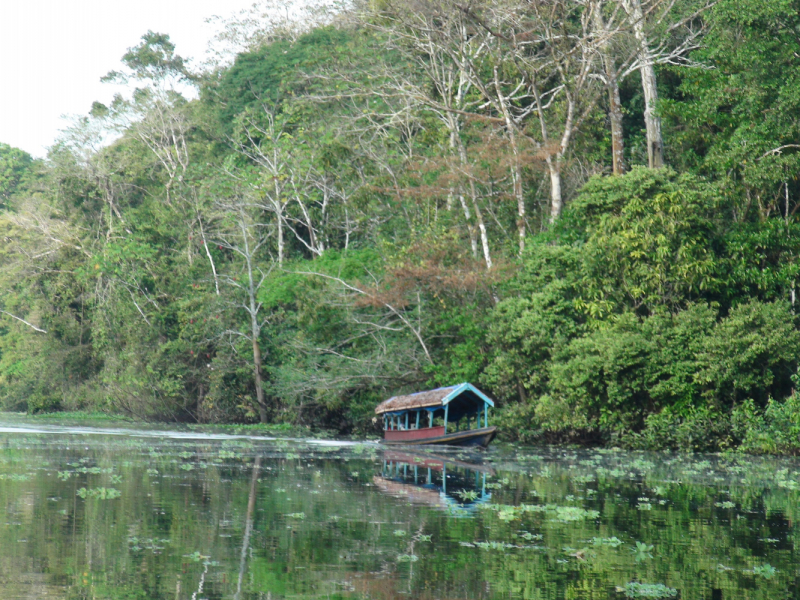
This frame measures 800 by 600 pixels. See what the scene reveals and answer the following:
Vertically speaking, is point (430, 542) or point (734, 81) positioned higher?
point (734, 81)

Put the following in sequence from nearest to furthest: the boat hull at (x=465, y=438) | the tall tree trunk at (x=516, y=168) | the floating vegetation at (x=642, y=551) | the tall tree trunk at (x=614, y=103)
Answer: the floating vegetation at (x=642, y=551), the boat hull at (x=465, y=438), the tall tree trunk at (x=614, y=103), the tall tree trunk at (x=516, y=168)

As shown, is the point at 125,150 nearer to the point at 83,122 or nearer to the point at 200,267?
the point at 83,122

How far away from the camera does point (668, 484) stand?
16.0 meters

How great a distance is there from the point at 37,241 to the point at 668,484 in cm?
4085

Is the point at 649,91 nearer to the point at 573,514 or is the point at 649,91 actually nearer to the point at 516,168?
the point at 516,168

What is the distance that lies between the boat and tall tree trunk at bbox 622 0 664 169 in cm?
877

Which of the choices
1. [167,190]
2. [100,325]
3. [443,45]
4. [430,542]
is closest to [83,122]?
[167,190]

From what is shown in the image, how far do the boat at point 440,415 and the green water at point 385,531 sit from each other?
6.31 meters

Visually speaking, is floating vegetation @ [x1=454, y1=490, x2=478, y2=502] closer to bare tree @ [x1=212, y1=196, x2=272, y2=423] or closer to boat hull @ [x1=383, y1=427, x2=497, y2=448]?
boat hull @ [x1=383, y1=427, x2=497, y2=448]

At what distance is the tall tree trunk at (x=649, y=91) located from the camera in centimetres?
2856

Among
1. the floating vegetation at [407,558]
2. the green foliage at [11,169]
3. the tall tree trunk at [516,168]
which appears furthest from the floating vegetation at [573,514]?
the green foliage at [11,169]

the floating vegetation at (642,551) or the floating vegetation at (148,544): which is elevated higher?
the floating vegetation at (148,544)

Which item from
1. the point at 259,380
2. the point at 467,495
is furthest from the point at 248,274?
the point at 467,495

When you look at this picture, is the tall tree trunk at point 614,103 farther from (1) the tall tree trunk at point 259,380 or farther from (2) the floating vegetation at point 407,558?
(2) the floating vegetation at point 407,558
